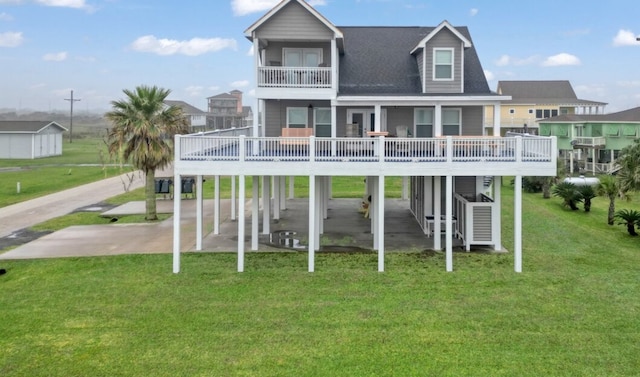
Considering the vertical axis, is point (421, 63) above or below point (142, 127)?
above

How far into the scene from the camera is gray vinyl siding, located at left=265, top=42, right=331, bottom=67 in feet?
71.3

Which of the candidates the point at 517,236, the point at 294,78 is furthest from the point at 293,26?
the point at 517,236

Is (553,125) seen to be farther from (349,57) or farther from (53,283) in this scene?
(53,283)

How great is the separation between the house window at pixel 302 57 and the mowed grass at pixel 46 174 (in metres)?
19.1

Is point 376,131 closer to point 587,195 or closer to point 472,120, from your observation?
point 472,120

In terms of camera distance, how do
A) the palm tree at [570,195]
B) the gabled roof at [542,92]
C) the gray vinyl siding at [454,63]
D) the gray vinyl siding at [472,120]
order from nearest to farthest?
the gray vinyl siding at [454,63]
the gray vinyl siding at [472,120]
the palm tree at [570,195]
the gabled roof at [542,92]

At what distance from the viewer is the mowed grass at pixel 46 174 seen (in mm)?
35322

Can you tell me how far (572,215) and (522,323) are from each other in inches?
676

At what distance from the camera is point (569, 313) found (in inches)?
502

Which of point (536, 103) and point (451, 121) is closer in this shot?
point (451, 121)

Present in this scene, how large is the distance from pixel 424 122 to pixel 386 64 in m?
3.36

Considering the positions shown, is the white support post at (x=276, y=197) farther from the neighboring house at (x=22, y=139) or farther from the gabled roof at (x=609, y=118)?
the neighboring house at (x=22, y=139)

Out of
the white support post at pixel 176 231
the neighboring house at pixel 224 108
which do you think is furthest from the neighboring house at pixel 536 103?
the neighboring house at pixel 224 108

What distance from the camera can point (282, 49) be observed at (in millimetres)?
21938
